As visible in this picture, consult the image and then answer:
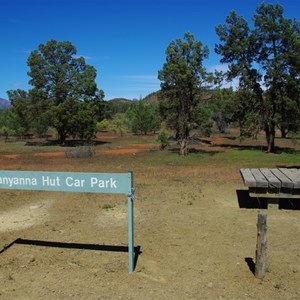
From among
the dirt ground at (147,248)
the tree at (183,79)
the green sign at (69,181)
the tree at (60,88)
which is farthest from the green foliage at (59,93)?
the green sign at (69,181)

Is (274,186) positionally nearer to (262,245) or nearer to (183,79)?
(262,245)

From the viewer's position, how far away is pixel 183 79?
21594 millimetres

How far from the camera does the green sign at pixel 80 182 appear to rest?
16.0ft

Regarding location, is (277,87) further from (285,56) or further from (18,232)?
(18,232)

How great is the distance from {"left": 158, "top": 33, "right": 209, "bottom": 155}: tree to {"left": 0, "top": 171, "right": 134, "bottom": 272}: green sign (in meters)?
17.1

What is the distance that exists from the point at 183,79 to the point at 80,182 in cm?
1755

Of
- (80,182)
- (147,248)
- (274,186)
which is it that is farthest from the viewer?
(274,186)

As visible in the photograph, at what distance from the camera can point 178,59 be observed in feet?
71.8

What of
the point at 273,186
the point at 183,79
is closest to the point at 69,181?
the point at 273,186

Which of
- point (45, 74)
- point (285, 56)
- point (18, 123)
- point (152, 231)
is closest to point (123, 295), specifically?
point (152, 231)

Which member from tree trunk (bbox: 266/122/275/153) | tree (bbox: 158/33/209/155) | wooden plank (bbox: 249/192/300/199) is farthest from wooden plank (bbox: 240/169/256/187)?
tree trunk (bbox: 266/122/275/153)

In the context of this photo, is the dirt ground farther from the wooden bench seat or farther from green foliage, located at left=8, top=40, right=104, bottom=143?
green foliage, located at left=8, top=40, right=104, bottom=143

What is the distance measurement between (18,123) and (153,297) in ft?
153

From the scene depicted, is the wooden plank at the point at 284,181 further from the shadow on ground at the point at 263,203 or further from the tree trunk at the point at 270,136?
the tree trunk at the point at 270,136
